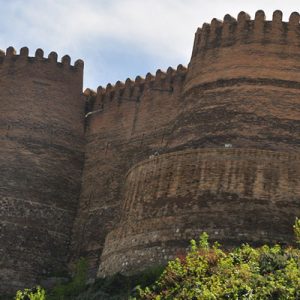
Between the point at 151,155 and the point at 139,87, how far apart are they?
11.6 feet

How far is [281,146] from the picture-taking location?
2798cm

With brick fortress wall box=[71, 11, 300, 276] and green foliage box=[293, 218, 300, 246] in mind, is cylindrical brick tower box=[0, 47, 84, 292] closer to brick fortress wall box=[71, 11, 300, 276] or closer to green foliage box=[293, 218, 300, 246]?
brick fortress wall box=[71, 11, 300, 276]

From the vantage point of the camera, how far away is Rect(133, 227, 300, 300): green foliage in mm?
21672

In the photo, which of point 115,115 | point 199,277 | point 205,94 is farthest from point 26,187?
point 199,277

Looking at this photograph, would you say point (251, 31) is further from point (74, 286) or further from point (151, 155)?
point (74, 286)

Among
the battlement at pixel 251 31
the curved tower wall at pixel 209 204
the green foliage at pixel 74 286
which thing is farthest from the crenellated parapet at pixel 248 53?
the green foliage at pixel 74 286

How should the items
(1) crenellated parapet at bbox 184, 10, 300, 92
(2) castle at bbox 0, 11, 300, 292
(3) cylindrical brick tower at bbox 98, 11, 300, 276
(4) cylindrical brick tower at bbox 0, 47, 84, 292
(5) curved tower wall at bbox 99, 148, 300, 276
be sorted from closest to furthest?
(5) curved tower wall at bbox 99, 148, 300, 276 < (3) cylindrical brick tower at bbox 98, 11, 300, 276 < (2) castle at bbox 0, 11, 300, 292 < (1) crenellated parapet at bbox 184, 10, 300, 92 < (4) cylindrical brick tower at bbox 0, 47, 84, 292

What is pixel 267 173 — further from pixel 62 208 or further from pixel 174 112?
pixel 62 208

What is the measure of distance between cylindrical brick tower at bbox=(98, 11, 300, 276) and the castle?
0.10 ft

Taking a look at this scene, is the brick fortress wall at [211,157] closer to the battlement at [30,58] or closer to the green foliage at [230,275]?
the green foliage at [230,275]

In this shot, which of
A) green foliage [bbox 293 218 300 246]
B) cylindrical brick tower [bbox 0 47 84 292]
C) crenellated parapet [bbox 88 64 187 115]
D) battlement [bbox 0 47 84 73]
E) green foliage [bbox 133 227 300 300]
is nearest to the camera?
green foliage [bbox 133 227 300 300]

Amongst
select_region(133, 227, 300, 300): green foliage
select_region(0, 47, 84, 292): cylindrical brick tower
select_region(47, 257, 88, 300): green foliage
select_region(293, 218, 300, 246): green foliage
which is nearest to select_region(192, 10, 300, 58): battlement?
select_region(0, 47, 84, 292): cylindrical brick tower

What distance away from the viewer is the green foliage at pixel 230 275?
71.1ft

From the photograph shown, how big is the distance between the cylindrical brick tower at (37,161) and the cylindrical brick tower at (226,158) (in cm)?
437
